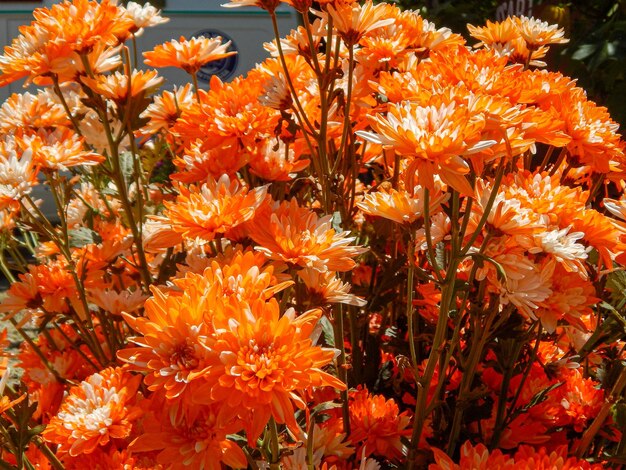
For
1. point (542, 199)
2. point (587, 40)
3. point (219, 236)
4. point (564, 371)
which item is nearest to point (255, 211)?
point (219, 236)

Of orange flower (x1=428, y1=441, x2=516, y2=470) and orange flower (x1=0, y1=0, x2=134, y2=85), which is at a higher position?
orange flower (x1=0, y1=0, x2=134, y2=85)

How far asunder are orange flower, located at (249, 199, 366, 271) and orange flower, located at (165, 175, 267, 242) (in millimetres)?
22

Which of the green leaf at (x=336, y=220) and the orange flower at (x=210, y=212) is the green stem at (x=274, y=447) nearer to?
the orange flower at (x=210, y=212)

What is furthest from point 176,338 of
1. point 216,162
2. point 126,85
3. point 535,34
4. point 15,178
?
point 535,34

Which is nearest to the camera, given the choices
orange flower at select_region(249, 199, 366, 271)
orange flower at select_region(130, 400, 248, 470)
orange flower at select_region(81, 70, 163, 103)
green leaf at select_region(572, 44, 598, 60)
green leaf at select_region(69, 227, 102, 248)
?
orange flower at select_region(130, 400, 248, 470)

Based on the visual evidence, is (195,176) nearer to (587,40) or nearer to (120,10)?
(120,10)

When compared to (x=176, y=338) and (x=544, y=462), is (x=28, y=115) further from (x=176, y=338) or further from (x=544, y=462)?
(x=544, y=462)

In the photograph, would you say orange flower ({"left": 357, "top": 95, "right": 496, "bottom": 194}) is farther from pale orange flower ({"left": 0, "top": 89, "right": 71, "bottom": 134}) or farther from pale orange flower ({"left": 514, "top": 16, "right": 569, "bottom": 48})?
pale orange flower ({"left": 0, "top": 89, "right": 71, "bottom": 134})

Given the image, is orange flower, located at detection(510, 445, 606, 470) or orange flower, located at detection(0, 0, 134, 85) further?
orange flower, located at detection(0, 0, 134, 85)

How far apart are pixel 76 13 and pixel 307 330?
71 centimetres

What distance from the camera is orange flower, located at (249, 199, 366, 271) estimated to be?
788mm

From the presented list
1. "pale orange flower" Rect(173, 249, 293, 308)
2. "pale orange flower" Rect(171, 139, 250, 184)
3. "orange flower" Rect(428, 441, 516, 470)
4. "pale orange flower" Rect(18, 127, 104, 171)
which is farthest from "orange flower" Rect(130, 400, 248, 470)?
"pale orange flower" Rect(18, 127, 104, 171)

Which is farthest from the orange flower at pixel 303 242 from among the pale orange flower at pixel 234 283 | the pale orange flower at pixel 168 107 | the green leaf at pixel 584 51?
the green leaf at pixel 584 51

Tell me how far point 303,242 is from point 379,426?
0.35 metres
